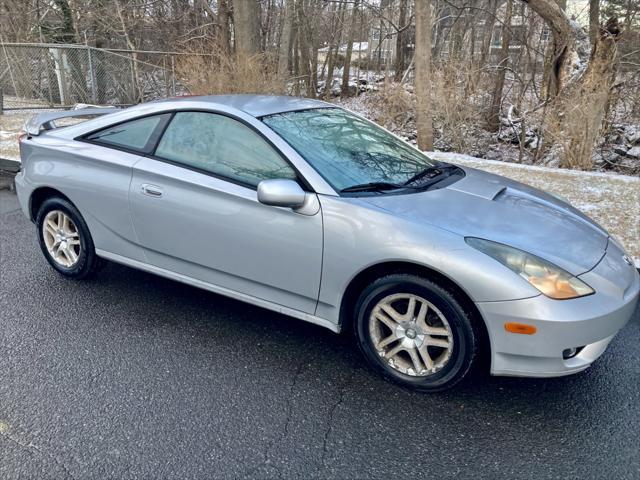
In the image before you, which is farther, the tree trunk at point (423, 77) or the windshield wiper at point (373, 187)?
the tree trunk at point (423, 77)

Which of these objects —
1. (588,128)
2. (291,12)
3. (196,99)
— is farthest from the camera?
(291,12)

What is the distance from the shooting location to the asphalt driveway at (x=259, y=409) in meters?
2.23

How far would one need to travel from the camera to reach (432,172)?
11.5ft

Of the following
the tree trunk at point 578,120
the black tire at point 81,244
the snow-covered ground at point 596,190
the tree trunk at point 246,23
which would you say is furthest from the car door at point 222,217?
the tree trunk at point 246,23

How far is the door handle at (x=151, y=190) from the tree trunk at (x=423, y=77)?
237 inches

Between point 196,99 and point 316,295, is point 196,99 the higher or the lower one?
the higher one

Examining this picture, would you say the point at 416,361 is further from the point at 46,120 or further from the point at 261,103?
the point at 46,120

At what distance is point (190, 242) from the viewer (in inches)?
126

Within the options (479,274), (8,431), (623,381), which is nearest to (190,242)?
(8,431)

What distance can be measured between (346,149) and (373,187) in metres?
0.44

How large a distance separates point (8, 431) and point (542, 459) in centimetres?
250

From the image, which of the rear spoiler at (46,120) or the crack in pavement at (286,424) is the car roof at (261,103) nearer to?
the rear spoiler at (46,120)

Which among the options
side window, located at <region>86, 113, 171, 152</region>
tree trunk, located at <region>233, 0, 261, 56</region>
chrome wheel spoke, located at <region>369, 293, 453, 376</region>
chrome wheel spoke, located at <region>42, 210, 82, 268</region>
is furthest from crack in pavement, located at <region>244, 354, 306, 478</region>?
tree trunk, located at <region>233, 0, 261, 56</region>

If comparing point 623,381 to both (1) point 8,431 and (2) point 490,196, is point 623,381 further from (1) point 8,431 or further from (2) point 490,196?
(1) point 8,431
